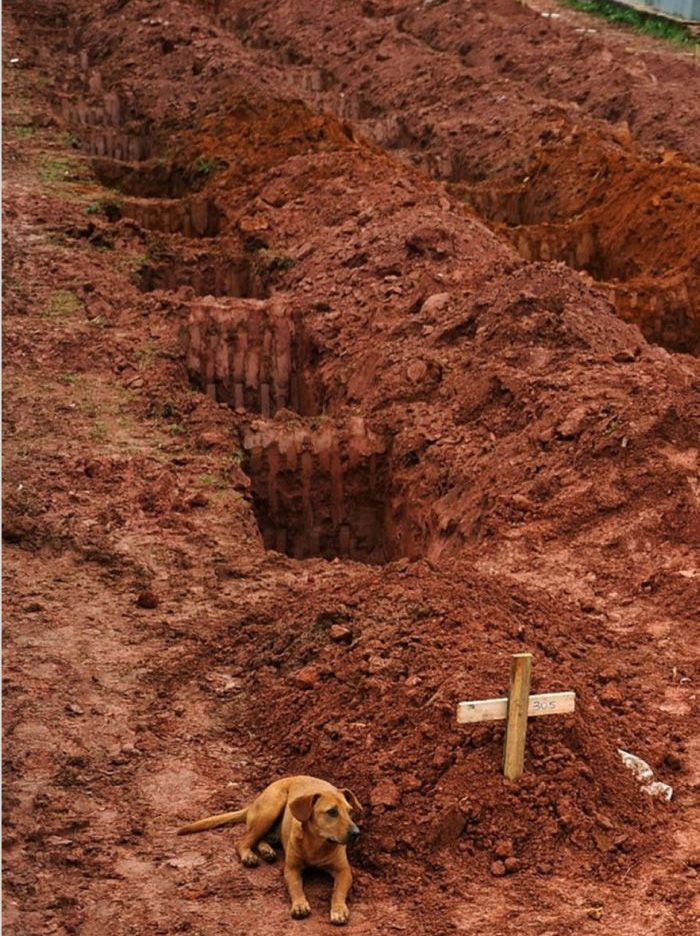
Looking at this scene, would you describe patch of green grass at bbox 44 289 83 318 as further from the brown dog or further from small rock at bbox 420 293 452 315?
the brown dog

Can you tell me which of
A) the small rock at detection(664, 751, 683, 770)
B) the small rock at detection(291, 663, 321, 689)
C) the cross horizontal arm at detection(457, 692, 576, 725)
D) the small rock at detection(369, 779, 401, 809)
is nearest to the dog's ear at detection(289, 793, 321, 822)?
the small rock at detection(369, 779, 401, 809)

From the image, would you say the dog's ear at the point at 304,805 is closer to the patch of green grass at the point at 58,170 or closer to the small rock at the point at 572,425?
the small rock at the point at 572,425

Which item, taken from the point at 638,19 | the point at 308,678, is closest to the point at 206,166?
the point at 308,678

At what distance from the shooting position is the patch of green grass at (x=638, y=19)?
30297 mm

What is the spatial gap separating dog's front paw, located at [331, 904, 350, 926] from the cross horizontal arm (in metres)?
0.93

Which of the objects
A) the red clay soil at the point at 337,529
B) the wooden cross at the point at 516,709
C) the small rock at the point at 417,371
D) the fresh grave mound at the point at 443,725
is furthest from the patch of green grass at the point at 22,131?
the wooden cross at the point at 516,709

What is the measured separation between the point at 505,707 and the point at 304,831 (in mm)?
1031

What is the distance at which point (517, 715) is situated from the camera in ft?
23.8

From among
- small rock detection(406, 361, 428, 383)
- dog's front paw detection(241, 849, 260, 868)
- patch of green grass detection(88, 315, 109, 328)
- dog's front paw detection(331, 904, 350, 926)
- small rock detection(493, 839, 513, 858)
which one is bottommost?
patch of green grass detection(88, 315, 109, 328)

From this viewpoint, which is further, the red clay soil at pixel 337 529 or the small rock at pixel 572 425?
the small rock at pixel 572 425

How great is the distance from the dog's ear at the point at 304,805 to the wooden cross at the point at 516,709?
79 centimetres

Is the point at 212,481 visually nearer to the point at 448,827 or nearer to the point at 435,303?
the point at 435,303

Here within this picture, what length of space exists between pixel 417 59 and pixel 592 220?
8.59m

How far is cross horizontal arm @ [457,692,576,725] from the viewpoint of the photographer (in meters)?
7.17
